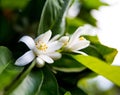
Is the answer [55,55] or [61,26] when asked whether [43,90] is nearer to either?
[55,55]

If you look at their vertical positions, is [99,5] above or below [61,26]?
below

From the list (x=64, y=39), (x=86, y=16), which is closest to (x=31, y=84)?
(x=64, y=39)

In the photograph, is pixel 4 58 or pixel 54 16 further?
pixel 54 16

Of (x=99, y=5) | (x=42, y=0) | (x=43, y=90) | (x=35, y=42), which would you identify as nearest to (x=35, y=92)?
(x=43, y=90)

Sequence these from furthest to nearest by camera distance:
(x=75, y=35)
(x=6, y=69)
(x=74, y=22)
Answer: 1. (x=74, y=22)
2. (x=75, y=35)
3. (x=6, y=69)

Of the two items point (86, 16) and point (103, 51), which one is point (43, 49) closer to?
point (103, 51)

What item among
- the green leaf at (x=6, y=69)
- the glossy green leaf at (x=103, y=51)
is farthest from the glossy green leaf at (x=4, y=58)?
the glossy green leaf at (x=103, y=51)

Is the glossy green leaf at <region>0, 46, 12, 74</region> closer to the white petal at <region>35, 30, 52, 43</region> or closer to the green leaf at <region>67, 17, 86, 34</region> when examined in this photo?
the white petal at <region>35, 30, 52, 43</region>
